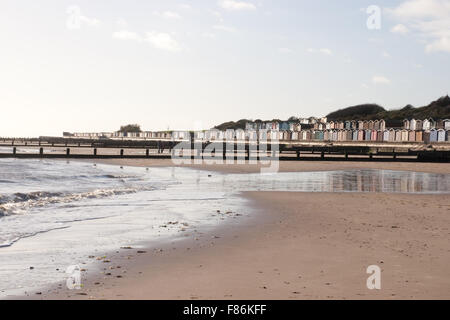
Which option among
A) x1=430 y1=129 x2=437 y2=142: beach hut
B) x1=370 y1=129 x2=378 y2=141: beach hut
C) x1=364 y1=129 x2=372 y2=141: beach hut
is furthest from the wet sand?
x1=364 y1=129 x2=372 y2=141: beach hut

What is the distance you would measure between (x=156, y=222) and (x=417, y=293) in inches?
328

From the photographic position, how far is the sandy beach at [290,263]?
6887 mm

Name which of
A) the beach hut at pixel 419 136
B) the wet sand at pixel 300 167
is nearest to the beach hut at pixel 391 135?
the beach hut at pixel 419 136

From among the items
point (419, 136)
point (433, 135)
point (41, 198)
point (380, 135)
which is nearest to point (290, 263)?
point (41, 198)

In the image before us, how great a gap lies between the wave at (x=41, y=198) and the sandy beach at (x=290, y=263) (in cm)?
824

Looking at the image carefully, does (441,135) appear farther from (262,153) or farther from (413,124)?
(262,153)

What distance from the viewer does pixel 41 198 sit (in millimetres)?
20016

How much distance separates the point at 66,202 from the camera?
62.3ft

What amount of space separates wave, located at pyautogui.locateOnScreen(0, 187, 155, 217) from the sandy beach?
8.24 m

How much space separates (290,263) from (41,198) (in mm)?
14369

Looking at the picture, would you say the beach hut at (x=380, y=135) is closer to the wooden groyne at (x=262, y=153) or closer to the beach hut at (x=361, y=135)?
the beach hut at (x=361, y=135)
